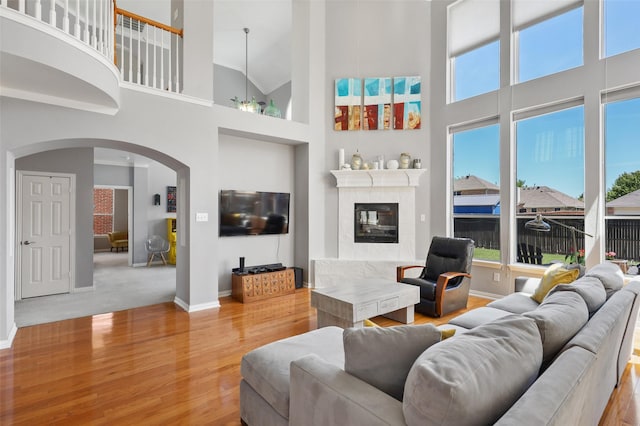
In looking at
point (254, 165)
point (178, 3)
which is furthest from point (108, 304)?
point (178, 3)

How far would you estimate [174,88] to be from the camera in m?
4.25

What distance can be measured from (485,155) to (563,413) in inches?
184

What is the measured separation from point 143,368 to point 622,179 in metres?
5.39

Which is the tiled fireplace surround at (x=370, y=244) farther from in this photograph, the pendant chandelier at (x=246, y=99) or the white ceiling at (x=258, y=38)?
the white ceiling at (x=258, y=38)

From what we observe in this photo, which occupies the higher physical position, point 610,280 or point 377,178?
point 377,178

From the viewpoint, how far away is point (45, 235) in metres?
4.91

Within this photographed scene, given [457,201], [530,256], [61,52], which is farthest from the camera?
[457,201]

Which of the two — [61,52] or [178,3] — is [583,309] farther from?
[178,3]

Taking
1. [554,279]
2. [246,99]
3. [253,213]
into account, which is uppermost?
[246,99]

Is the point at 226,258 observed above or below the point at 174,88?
below

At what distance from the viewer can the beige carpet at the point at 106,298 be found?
4043 mm

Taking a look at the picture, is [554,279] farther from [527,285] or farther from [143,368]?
[143,368]

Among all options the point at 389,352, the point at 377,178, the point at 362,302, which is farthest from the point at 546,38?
the point at 389,352

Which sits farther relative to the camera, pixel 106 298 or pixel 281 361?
pixel 106 298
